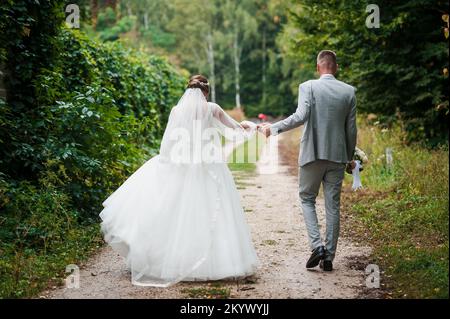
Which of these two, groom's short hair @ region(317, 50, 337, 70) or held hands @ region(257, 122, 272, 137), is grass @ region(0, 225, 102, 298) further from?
groom's short hair @ region(317, 50, 337, 70)

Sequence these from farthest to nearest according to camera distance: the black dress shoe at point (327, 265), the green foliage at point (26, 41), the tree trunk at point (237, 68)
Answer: the tree trunk at point (237, 68), the green foliage at point (26, 41), the black dress shoe at point (327, 265)

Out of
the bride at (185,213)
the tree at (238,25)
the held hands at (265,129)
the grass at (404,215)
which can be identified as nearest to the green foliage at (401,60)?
the grass at (404,215)

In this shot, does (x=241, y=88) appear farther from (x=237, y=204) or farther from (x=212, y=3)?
(x=237, y=204)

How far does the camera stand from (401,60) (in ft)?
41.2

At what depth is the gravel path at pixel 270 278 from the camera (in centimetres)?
541

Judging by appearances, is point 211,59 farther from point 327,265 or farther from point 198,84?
point 327,265

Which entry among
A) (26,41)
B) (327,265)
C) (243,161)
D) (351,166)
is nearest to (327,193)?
(351,166)

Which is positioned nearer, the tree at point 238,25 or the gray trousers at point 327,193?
the gray trousers at point 327,193

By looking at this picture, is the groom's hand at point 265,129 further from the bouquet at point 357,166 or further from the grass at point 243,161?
the grass at point 243,161

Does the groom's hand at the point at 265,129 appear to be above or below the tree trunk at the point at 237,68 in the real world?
below

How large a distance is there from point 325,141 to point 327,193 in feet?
1.99

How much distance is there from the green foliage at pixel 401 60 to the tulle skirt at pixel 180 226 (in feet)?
23.6

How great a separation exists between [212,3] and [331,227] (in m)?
45.1
